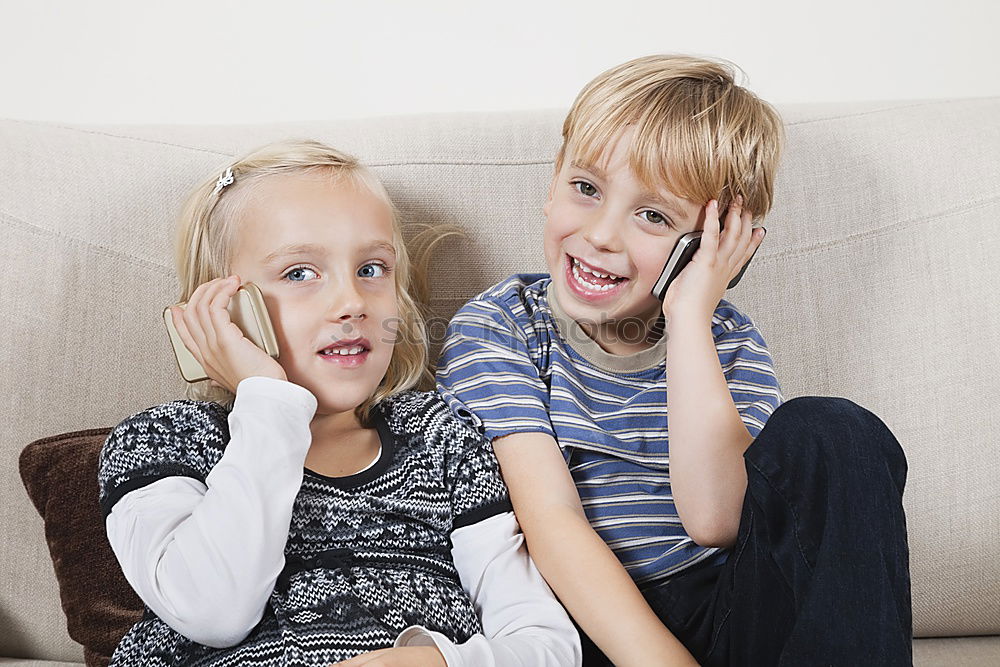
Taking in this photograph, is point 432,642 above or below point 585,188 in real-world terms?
below

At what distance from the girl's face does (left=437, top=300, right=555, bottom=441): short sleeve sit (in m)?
0.10

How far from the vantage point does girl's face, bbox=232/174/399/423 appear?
1.13 metres

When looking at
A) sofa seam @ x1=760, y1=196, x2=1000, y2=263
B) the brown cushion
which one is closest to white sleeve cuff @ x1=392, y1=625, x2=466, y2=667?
the brown cushion

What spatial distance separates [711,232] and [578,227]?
161mm

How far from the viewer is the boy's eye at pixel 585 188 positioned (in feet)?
4.06

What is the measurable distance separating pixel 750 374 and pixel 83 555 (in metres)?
0.83

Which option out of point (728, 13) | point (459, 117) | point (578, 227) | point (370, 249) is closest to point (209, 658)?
point (370, 249)

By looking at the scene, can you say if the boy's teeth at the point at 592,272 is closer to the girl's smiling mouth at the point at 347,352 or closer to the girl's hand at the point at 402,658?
the girl's smiling mouth at the point at 347,352

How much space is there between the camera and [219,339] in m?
1.11

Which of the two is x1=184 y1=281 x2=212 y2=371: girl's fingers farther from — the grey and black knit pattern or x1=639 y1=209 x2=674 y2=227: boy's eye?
x1=639 y1=209 x2=674 y2=227: boy's eye

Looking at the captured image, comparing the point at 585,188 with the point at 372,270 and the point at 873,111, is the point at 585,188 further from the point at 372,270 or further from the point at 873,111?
the point at 873,111

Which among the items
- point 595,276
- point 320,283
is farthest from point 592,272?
point 320,283

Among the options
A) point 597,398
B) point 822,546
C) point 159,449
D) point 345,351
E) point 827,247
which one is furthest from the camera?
point 827,247

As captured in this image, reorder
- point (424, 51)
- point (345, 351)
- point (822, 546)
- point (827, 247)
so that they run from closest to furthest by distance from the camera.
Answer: point (822, 546) < point (345, 351) < point (827, 247) < point (424, 51)
